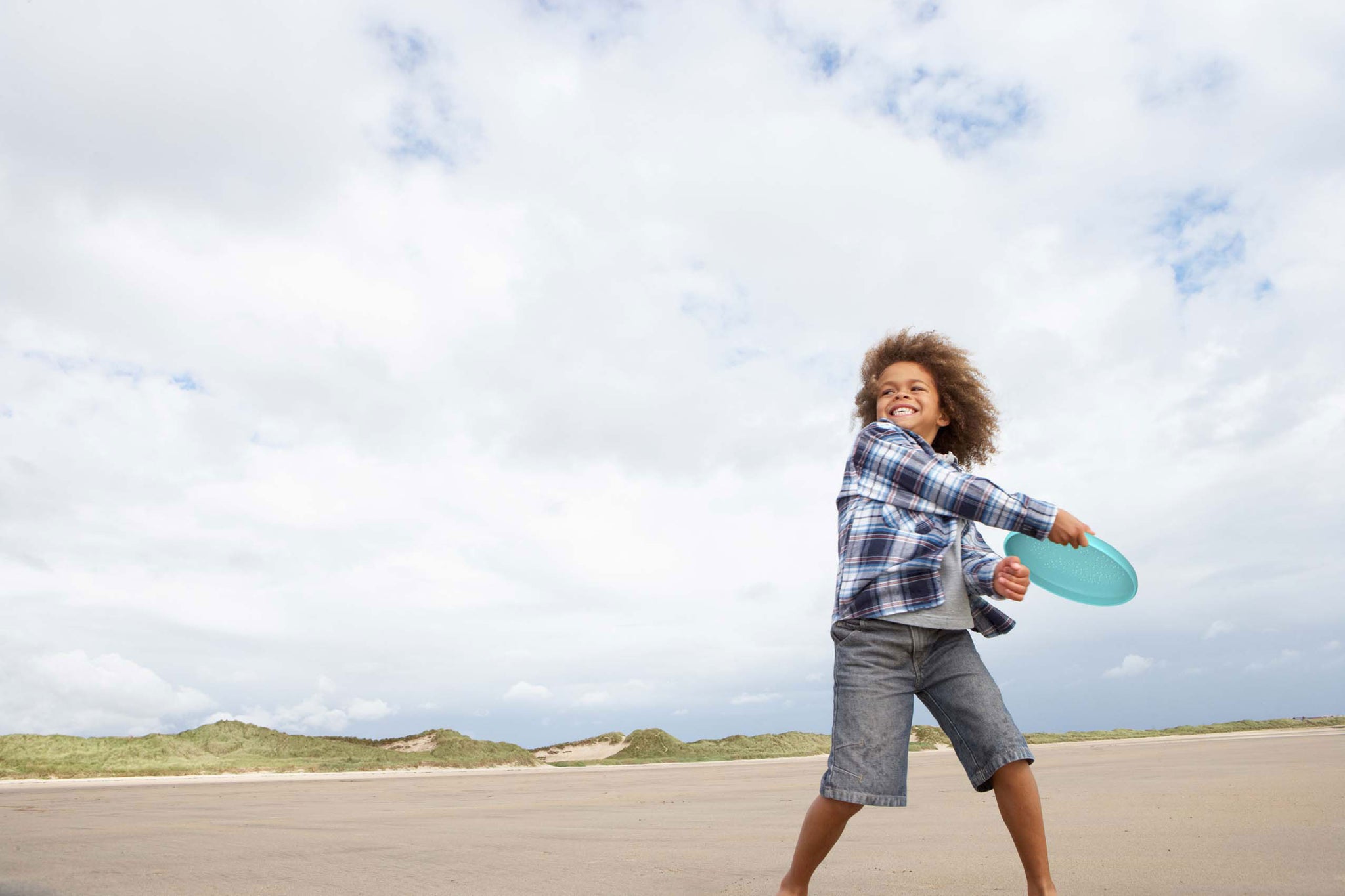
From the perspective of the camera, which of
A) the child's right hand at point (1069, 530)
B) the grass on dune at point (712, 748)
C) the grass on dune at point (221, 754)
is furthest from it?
the grass on dune at point (712, 748)

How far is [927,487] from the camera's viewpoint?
106 inches

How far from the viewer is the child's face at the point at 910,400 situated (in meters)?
3.14

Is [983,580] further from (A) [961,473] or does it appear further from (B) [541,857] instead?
(B) [541,857]

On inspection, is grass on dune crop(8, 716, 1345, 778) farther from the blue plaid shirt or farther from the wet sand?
the blue plaid shirt

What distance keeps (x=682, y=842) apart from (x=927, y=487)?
2665mm

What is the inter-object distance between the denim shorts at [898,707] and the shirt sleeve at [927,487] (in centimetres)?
36

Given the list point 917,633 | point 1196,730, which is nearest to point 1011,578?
point 917,633

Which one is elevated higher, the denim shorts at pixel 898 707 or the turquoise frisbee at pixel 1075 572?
the turquoise frisbee at pixel 1075 572

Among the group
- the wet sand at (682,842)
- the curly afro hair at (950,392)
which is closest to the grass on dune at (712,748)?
the wet sand at (682,842)

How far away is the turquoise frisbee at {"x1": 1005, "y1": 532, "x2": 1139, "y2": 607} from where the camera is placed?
8.96ft

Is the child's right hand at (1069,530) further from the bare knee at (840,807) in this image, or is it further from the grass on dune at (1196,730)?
the grass on dune at (1196,730)

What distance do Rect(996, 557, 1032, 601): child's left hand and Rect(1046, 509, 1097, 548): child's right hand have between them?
0.12m

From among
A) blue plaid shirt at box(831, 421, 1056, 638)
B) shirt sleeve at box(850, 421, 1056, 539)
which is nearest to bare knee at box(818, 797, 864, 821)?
blue plaid shirt at box(831, 421, 1056, 638)

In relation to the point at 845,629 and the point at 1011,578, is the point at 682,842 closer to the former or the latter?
the point at 845,629
